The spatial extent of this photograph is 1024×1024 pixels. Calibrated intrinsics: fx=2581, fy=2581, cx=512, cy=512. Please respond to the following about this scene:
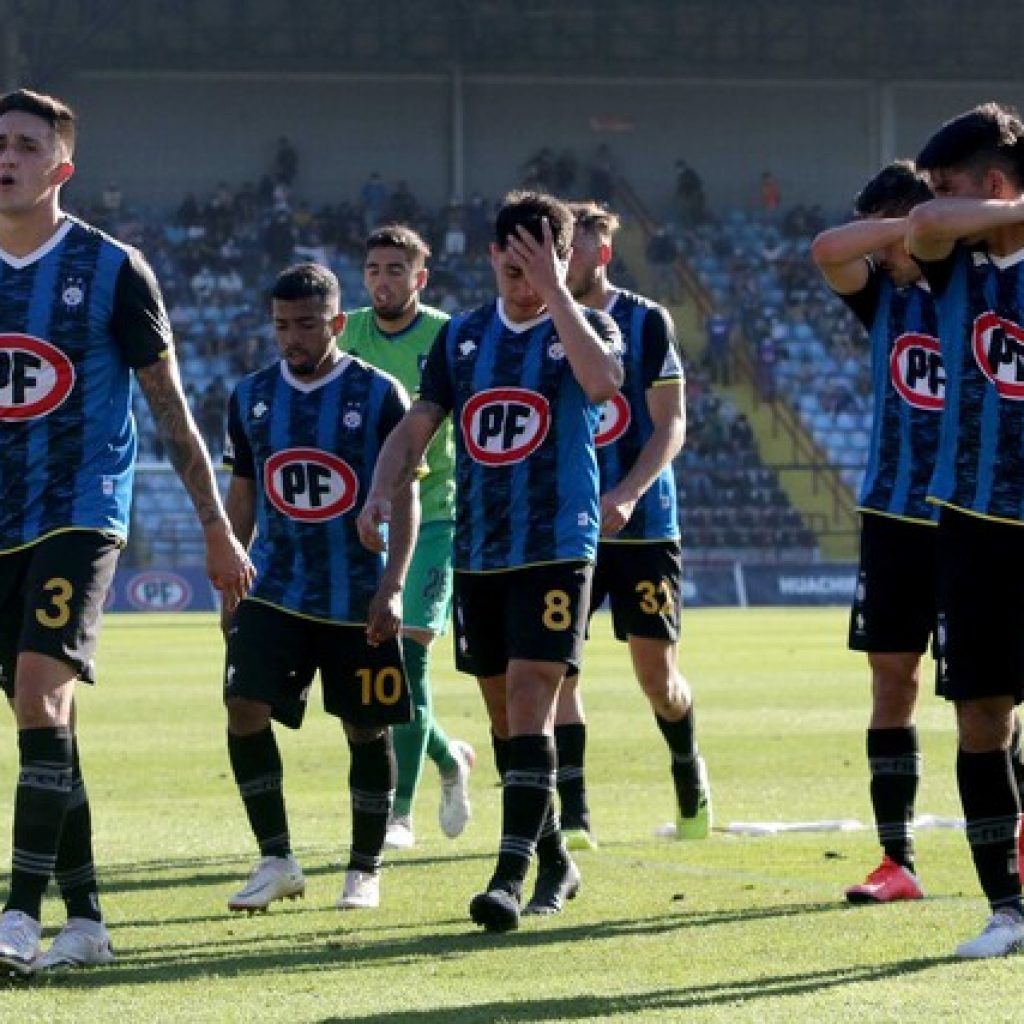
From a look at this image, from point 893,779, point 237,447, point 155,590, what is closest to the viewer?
point 893,779

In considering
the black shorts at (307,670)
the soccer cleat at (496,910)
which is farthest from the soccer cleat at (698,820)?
the soccer cleat at (496,910)

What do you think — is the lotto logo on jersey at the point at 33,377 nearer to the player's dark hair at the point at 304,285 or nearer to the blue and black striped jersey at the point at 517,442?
the blue and black striped jersey at the point at 517,442

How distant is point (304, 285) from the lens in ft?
29.1

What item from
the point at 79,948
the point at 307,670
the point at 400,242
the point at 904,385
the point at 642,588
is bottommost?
the point at 79,948

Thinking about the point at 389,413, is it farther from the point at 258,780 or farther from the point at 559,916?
the point at 559,916

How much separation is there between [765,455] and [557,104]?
36.0ft

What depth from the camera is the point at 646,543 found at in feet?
34.9

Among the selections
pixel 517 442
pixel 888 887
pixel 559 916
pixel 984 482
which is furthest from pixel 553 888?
pixel 984 482

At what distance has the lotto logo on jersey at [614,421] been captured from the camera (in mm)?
10297

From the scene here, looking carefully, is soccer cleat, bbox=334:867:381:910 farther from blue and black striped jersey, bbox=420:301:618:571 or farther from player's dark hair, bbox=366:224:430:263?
player's dark hair, bbox=366:224:430:263

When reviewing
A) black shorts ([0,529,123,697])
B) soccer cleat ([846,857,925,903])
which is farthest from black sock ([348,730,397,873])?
black shorts ([0,529,123,697])

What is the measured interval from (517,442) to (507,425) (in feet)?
0.22

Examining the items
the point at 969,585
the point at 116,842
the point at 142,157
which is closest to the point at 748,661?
the point at 116,842

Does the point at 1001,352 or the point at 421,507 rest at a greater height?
the point at 1001,352
